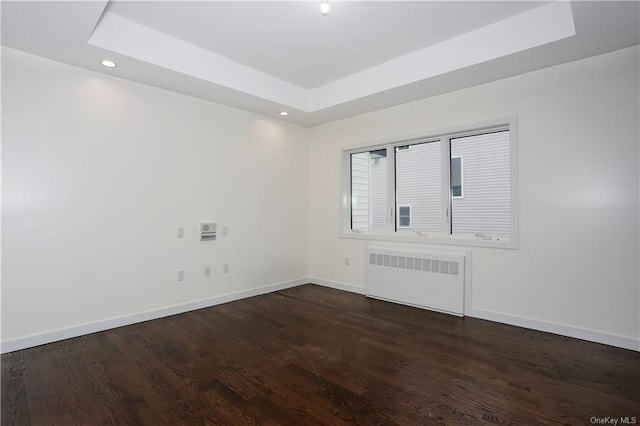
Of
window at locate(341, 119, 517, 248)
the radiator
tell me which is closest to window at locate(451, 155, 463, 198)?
window at locate(341, 119, 517, 248)

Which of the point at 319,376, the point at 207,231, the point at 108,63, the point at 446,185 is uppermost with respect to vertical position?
the point at 108,63

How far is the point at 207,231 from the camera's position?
4.14 m

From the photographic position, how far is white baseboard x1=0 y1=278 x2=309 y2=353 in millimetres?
2877

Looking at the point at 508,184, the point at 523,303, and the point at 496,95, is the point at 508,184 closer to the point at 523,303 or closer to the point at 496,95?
the point at 496,95

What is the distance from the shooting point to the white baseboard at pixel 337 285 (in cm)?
484

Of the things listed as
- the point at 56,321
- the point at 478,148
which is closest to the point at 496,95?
the point at 478,148

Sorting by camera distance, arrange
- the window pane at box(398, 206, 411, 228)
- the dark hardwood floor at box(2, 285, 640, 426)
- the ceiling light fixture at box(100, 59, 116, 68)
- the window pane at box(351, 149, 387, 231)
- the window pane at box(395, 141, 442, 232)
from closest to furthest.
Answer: the dark hardwood floor at box(2, 285, 640, 426)
the ceiling light fixture at box(100, 59, 116, 68)
the window pane at box(395, 141, 442, 232)
the window pane at box(398, 206, 411, 228)
the window pane at box(351, 149, 387, 231)

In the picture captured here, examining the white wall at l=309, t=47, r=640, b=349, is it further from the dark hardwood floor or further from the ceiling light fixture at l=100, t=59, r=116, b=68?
the ceiling light fixture at l=100, t=59, r=116, b=68

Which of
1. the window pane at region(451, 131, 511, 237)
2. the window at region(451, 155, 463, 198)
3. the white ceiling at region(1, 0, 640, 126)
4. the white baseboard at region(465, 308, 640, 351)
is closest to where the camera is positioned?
the white ceiling at region(1, 0, 640, 126)

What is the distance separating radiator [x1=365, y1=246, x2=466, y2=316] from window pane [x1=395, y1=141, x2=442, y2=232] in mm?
459

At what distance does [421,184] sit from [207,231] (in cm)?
290

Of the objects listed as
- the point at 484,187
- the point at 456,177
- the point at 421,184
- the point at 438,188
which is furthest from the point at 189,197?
the point at 484,187

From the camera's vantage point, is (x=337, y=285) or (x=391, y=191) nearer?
(x=391, y=191)

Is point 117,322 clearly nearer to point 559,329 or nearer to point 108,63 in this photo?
point 108,63
